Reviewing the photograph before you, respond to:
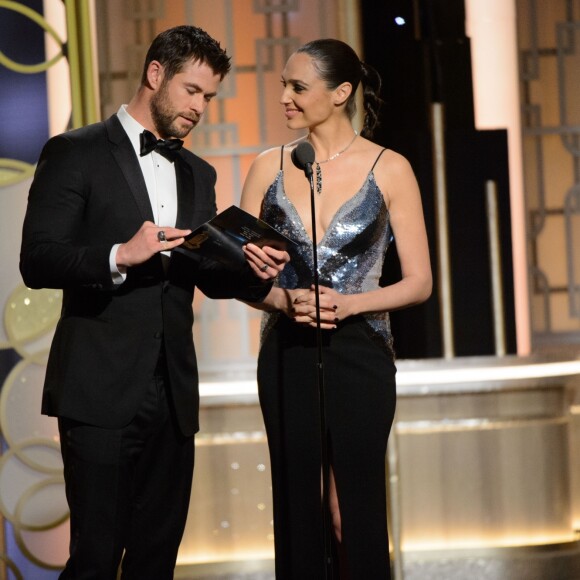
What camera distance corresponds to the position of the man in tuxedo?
2150 millimetres

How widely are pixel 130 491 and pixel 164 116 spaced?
94cm

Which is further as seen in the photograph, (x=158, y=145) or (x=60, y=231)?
(x=158, y=145)

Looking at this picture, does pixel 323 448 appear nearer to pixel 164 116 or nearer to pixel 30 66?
pixel 164 116

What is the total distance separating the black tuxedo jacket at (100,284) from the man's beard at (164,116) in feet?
0.30

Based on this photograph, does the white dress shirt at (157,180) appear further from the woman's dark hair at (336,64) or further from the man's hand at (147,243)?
the woman's dark hair at (336,64)

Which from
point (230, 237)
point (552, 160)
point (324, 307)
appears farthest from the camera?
point (552, 160)

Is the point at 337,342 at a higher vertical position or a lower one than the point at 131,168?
lower

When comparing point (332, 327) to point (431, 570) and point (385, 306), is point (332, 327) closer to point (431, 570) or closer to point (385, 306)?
point (385, 306)

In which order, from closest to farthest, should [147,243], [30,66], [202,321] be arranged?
[147,243] < [30,66] < [202,321]

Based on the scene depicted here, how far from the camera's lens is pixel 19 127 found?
3.42 metres

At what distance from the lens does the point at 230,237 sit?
2172 mm

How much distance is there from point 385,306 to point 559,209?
1.59 metres

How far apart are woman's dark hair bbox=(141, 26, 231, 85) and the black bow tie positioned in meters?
0.15

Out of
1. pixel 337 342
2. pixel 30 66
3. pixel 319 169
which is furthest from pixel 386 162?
pixel 30 66
